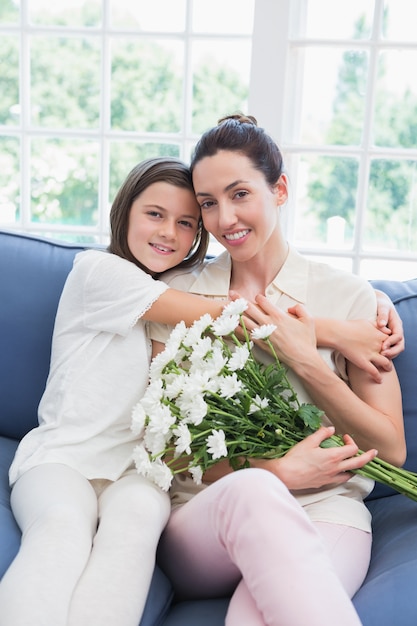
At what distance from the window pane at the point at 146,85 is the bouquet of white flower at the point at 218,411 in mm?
1742

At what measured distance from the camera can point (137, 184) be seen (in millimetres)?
2006

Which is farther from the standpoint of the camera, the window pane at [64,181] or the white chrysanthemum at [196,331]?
the window pane at [64,181]

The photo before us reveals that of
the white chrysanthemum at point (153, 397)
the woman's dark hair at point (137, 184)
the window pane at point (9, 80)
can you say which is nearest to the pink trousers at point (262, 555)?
the white chrysanthemum at point (153, 397)

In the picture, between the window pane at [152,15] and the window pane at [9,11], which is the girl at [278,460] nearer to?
the window pane at [152,15]

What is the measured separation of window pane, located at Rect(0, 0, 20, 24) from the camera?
3.26m

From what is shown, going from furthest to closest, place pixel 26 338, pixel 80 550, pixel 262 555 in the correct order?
pixel 26 338 < pixel 80 550 < pixel 262 555

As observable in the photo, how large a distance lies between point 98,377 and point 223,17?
1.78 meters

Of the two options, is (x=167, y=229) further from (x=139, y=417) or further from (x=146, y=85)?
(x=146, y=85)

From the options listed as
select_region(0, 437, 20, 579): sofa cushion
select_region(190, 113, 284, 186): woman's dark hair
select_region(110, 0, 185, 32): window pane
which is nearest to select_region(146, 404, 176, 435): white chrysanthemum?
select_region(0, 437, 20, 579): sofa cushion

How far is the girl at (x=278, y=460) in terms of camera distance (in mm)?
1373

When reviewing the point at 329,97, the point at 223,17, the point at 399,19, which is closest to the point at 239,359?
the point at 329,97

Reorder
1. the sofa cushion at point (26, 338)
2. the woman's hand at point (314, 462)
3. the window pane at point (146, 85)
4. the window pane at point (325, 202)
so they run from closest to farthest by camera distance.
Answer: the woman's hand at point (314, 462) < the sofa cushion at point (26, 338) < the window pane at point (325, 202) < the window pane at point (146, 85)

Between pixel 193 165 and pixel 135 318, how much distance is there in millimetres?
412

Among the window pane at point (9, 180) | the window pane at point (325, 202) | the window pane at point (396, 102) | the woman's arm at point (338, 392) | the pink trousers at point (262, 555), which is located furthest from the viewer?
the window pane at point (9, 180)
